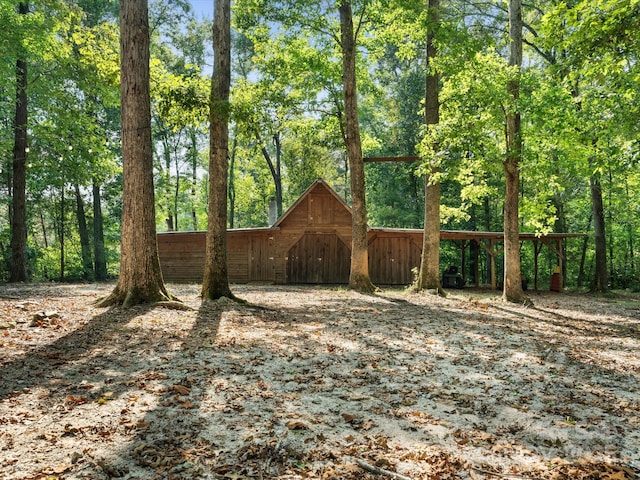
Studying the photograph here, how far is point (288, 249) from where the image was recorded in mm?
23516

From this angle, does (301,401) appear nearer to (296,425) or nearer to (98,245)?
(296,425)

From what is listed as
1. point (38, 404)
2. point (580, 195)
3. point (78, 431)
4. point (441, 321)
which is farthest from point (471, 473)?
point (580, 195)

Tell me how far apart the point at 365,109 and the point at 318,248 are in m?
13.2

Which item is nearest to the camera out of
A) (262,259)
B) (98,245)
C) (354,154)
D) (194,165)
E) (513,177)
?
(513,177)

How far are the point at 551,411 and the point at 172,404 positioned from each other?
3.53 meters

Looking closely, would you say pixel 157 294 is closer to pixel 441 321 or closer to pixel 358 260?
pixel 441 321

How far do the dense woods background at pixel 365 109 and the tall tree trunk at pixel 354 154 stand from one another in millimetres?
579

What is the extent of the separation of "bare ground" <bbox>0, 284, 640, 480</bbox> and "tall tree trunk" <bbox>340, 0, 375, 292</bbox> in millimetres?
8380

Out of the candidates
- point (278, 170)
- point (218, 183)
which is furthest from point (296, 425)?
point (278, 170)

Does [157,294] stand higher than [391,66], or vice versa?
[391,66]

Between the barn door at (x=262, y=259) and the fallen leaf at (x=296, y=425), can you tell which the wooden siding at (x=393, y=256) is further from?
the fallen leaf at (x=296, y=425)

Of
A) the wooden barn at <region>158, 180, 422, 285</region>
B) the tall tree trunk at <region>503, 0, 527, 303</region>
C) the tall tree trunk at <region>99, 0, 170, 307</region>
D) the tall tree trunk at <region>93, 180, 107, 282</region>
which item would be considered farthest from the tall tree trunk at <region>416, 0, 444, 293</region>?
the tall tree trunk at <region>93, 180, 107, 282</region>

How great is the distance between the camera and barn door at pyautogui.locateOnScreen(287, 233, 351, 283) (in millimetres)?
23359

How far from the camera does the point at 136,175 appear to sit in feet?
27.8
